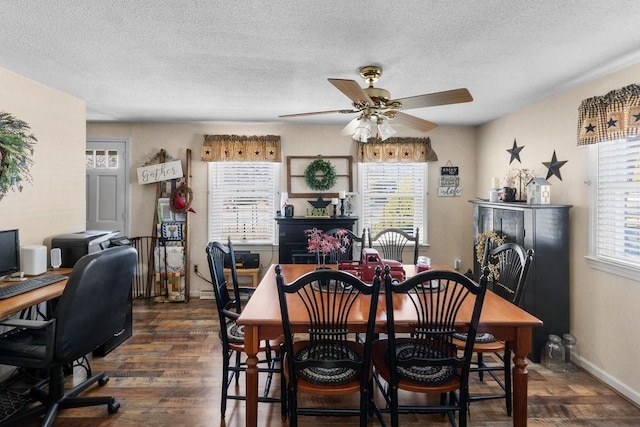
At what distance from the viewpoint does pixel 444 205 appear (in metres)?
5.07

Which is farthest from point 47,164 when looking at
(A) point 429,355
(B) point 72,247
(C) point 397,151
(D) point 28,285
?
(C) point 397,151

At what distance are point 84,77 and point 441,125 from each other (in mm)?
4134

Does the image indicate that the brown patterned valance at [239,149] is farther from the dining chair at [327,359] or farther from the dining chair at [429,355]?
the dining chair at [429,355]

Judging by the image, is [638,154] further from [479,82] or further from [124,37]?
[124,37]

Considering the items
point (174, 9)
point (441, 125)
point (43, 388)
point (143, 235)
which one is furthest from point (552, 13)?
point (143, 235)

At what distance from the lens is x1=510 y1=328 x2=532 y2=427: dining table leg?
191cm

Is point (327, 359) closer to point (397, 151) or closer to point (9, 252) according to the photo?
point (9, 252)

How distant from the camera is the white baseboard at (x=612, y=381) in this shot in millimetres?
2559

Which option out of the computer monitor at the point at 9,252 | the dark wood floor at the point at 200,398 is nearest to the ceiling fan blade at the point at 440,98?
the dark wood floor at the point at 200,398

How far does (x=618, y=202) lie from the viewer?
2.78m

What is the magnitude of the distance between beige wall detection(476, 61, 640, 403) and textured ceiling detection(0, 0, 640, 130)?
19cm

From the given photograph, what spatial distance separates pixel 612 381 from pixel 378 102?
2.74m

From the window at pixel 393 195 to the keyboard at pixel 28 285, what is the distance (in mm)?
3496

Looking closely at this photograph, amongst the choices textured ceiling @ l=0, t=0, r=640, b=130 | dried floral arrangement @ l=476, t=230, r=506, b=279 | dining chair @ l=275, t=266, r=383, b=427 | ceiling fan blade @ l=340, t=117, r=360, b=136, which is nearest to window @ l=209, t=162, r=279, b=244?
textured ceiling @ l=0, t=0, r=640, b=130
